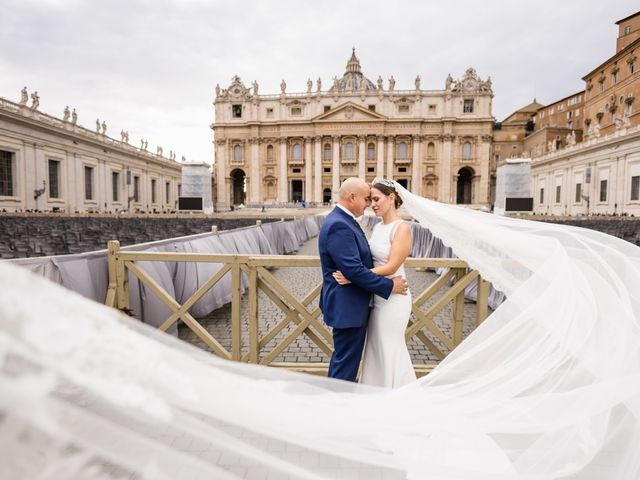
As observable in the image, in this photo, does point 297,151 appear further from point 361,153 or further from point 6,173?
point 6,173

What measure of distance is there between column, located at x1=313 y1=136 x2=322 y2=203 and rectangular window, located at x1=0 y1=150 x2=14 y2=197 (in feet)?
→ 143

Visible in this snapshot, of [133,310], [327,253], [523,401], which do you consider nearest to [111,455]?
[327,253]

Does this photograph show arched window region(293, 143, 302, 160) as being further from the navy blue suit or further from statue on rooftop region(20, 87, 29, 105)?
the navy blue suit

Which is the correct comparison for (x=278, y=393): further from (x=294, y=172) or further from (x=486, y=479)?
(x=294, y=172)

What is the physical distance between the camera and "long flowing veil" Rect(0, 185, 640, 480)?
90cm

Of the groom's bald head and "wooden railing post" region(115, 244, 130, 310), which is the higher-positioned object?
the groom's bald head

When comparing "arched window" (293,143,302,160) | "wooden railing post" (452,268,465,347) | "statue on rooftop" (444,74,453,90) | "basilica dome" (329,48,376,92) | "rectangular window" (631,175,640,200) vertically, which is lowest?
"wooden railing post" (452,268,465,347)

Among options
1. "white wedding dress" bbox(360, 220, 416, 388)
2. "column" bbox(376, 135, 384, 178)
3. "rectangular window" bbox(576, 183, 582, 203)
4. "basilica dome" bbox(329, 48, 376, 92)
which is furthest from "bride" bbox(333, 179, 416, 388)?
"basilica dome" bbox(329, 48, 376, 92)

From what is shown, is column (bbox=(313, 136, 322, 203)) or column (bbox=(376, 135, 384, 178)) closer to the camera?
column (bbox=(376, 135, 384, 178))

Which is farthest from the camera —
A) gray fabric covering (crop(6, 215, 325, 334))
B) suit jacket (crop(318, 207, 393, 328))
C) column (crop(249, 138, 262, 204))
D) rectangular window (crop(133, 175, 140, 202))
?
column (crop(249, 138, 262, 204))

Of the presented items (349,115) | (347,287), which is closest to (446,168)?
(349,115)

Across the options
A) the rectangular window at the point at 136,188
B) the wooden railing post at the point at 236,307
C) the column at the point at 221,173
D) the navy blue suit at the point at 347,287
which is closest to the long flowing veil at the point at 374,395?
the navy blue suit at the point at 347,287

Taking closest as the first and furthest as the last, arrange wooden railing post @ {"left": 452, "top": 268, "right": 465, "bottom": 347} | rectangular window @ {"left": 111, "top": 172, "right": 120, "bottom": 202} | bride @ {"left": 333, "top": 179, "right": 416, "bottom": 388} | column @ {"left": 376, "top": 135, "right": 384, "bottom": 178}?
bride @ {"left": 333, "top": 179, "right": 416, "bottom": 388} < wooden railing post @ {"left": 452, "top": 268, "right": 465, "bottom": 347} < rectangular window @ {"left": 111, "top": 172, "right": 120, "bottom": 202} < column @ {"left": 376, "top": 135, "right": 384, "bottom": 178}

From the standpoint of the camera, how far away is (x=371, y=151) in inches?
2618
